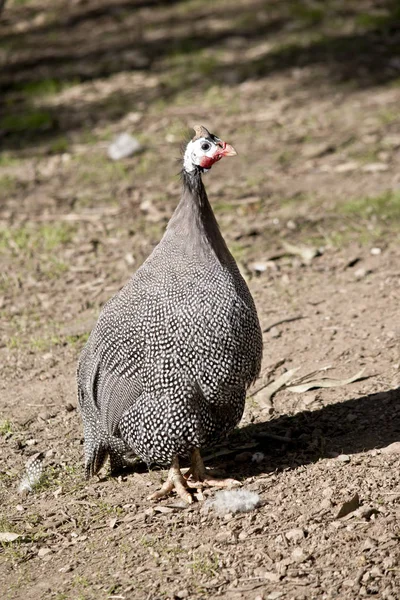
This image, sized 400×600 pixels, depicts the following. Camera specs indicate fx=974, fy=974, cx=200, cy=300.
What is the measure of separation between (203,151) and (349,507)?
1.54 meters

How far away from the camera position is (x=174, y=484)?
4098 mm

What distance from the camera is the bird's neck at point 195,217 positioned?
401 cm

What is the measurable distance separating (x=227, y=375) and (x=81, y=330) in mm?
1967

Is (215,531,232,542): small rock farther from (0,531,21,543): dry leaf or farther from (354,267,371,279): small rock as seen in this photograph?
(354,267,371,279): small rock

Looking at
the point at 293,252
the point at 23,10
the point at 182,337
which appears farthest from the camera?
the point at 23,10

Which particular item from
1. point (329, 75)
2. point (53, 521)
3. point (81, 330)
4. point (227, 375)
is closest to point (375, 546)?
point (227, 375)

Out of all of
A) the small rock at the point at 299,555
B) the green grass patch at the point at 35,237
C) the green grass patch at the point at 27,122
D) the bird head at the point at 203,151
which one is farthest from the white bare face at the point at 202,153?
the green grass patch at the point at 27,122

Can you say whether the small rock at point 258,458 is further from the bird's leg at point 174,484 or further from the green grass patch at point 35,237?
the green grass patch at point 35,237

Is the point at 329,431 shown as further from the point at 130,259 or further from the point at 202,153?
the point at 130,259

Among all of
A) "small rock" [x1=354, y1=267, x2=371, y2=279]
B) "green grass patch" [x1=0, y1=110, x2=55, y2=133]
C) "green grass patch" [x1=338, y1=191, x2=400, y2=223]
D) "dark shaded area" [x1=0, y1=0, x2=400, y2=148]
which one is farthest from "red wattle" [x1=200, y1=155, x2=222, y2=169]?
"green grass patch" [x1=0, y1=110, x2=55, y2=133]

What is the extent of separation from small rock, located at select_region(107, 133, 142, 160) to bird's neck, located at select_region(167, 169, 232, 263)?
13.9 feet

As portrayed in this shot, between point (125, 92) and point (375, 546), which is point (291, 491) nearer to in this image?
point (375, 546)

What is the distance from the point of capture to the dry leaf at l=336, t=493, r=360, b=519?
364 centimetres

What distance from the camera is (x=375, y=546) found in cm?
343
